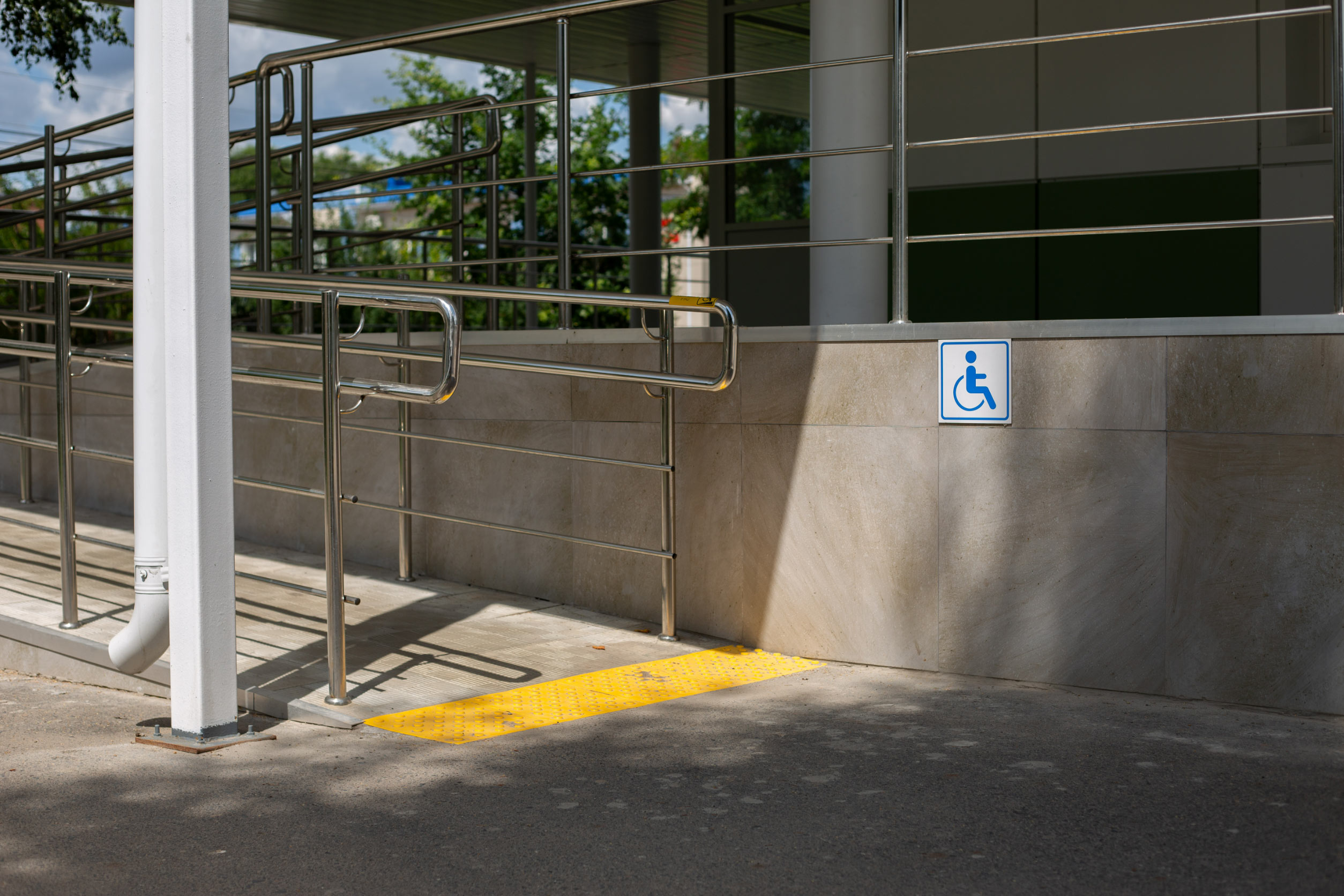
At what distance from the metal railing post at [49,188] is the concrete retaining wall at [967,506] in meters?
3.53

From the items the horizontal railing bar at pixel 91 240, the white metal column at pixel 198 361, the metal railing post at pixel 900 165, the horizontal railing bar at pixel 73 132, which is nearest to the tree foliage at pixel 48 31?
the horizontal railing bar at pixel 73 132

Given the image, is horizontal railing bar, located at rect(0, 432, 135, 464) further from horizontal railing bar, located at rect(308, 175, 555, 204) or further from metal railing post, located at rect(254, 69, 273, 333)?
Result: horizontal railing bar, located at rect(308, 175, 555, 204)

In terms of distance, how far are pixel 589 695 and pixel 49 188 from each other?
216 inches

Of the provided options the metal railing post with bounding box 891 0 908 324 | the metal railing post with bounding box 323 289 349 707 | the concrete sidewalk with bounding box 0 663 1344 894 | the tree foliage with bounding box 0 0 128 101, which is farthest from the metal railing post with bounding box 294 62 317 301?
the tree foliage with bounding box 0 0 128 101

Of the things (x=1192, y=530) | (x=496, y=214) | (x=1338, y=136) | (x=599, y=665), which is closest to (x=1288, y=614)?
(x=1192, y=530)

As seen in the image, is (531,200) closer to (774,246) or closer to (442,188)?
(442,188)

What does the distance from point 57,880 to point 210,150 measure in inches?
78.3

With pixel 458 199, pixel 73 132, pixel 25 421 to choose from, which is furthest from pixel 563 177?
pixel 73 132

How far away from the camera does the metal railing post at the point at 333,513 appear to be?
377cm

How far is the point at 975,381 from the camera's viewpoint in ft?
13.6

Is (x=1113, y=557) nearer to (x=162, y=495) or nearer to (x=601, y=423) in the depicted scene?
(x=601, y=423)

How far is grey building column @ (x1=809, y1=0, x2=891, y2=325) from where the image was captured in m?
Result: 5.45

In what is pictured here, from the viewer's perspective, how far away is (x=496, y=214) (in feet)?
A: 22.3

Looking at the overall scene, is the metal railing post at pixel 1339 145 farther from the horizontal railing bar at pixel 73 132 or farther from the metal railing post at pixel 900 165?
the horizontal railing bar at pixel 73 132
